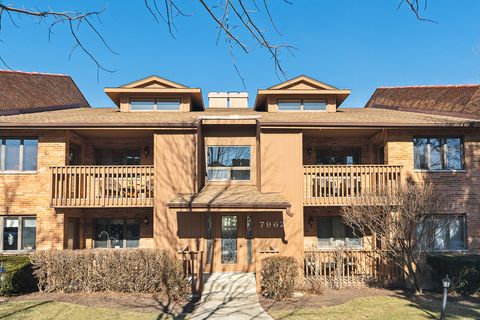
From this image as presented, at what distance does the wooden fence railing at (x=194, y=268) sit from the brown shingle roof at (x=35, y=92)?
39.6 feet

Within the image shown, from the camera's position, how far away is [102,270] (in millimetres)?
11969

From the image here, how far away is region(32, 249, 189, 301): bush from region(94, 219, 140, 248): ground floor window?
12.8 ft

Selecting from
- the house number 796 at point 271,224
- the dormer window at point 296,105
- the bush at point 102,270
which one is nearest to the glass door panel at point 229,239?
the house number 796 at point 271,224

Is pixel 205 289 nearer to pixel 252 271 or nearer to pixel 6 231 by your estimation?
pixel 252 271

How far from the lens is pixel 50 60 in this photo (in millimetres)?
4648

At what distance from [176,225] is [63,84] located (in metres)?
18.0

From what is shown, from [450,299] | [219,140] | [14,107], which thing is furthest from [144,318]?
[14,107]

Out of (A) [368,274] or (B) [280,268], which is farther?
(A) [368,274]

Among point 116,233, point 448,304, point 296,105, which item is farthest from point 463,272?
point 116,233

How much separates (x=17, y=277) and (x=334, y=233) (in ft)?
37.3

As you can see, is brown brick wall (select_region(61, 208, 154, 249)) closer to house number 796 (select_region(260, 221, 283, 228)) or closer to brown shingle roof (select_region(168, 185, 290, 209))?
brown shingle roof (select_region(168, 185, 290, 209))

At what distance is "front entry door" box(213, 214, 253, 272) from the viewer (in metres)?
14.6

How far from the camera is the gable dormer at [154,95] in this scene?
16953 millimetres

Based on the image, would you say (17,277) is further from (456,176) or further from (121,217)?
(456,176)
